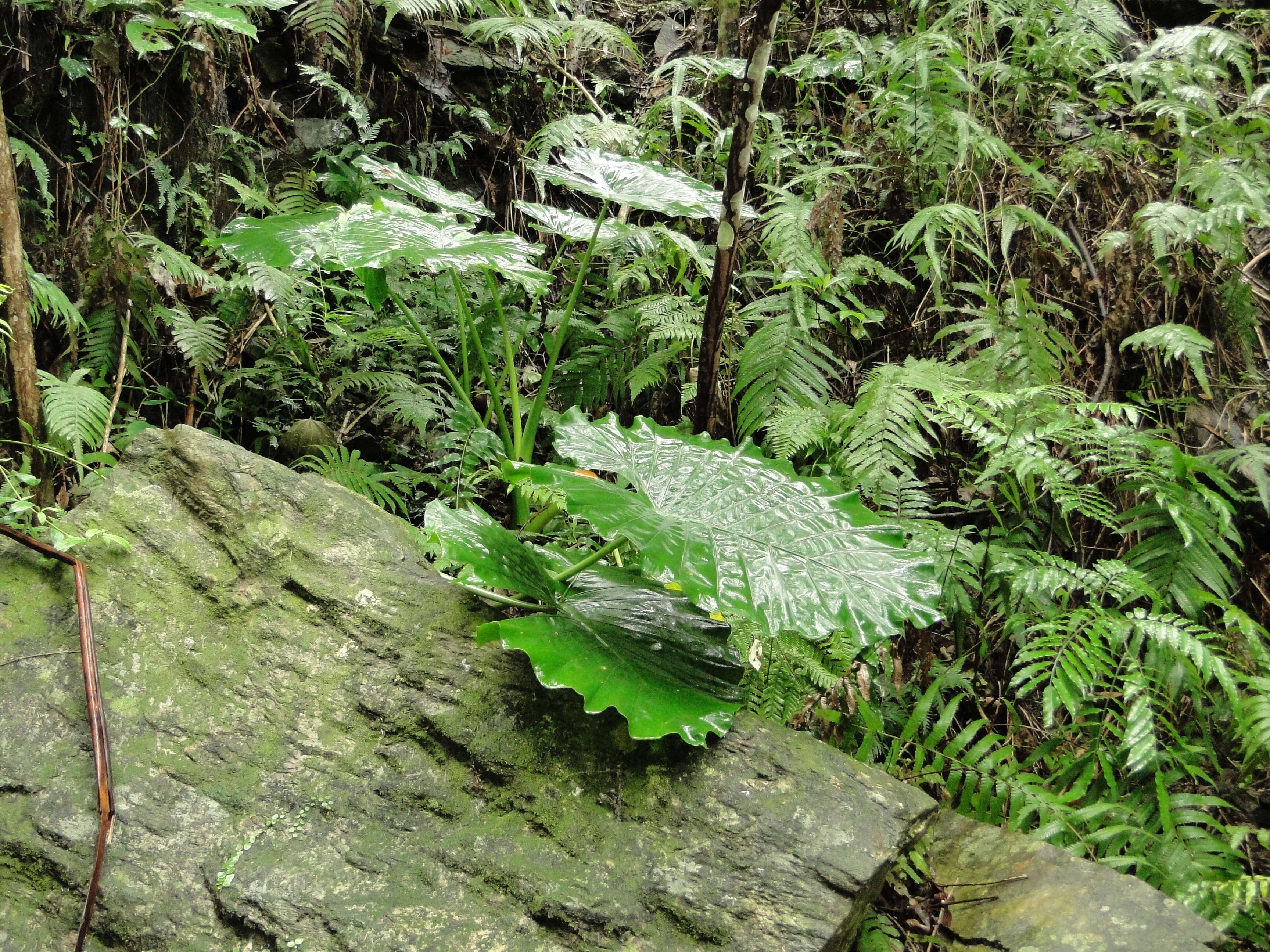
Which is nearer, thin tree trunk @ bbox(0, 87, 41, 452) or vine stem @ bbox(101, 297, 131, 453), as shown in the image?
thin tree trunk @ bbox(0, 87, 41, 452)

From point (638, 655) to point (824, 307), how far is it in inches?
100.0

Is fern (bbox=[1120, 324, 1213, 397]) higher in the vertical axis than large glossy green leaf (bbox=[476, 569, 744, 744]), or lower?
higher

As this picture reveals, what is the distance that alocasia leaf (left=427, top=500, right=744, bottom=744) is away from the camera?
1655mm

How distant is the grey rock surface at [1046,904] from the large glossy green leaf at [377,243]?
179 centimetres

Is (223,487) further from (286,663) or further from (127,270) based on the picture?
(127,270)

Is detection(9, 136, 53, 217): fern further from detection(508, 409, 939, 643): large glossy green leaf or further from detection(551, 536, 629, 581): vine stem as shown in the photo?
detection(551, 536, 629, 581): vine stem

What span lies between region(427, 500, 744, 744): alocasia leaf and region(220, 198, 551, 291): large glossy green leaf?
2.33ft

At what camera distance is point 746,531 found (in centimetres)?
185

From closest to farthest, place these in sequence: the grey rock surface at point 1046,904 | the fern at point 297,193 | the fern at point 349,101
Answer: the grey rock surface at point 1046,904 < the fern at point 297,193 < the fern at point 349,101

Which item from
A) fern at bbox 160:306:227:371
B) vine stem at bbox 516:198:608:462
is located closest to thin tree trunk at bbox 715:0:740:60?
vine stem at bbox 516:198:608:462

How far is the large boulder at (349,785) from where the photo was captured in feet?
4.92

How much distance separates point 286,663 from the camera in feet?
6.19

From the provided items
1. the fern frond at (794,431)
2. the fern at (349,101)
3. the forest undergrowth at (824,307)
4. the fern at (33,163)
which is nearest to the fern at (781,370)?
the forest undergrowth at (824,307)

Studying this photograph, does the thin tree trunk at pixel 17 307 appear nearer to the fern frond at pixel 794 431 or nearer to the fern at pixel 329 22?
the fern at pixel 329 22
